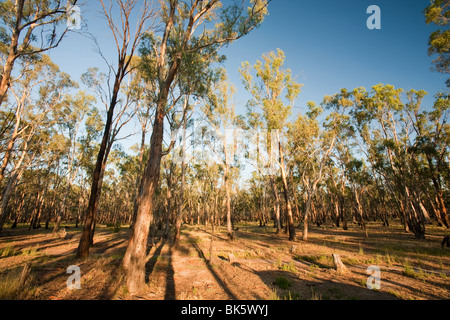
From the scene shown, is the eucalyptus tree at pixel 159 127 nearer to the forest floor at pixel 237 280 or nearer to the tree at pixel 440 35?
the forest floor at pixel 237 280

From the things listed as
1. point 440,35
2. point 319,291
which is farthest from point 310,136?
point 319,291

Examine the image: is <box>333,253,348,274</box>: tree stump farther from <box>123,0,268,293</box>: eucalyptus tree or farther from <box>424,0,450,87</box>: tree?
<box>424,0,450,87</box>: tree

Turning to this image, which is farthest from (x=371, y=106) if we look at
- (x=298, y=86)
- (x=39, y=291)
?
(x=39, y=291)

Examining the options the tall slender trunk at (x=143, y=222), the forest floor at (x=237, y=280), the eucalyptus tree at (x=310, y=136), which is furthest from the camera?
the eucalyptus tree at (x=310, y=136)

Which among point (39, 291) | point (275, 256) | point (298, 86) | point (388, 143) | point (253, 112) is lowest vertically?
point (275, 256)

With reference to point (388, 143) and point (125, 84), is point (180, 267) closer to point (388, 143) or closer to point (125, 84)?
point (125, 84)

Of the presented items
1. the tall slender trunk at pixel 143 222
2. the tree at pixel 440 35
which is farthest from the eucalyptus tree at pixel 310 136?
the tall slender trunk at pixel 143 222

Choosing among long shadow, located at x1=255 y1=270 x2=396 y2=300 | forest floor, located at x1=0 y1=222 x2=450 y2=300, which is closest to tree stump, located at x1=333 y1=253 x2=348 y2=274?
forest floor, located at x1=0 y1=222 x2=450 y2=300

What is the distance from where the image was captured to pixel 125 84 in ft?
53.0

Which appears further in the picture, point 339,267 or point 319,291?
point 339,267

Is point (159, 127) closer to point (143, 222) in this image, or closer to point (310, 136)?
point (143, 222)

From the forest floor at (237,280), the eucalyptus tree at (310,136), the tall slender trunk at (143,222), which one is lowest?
the forest floor at (237,280)

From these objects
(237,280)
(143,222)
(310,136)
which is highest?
(310,136)

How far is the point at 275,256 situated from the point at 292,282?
Answer: 465cm
